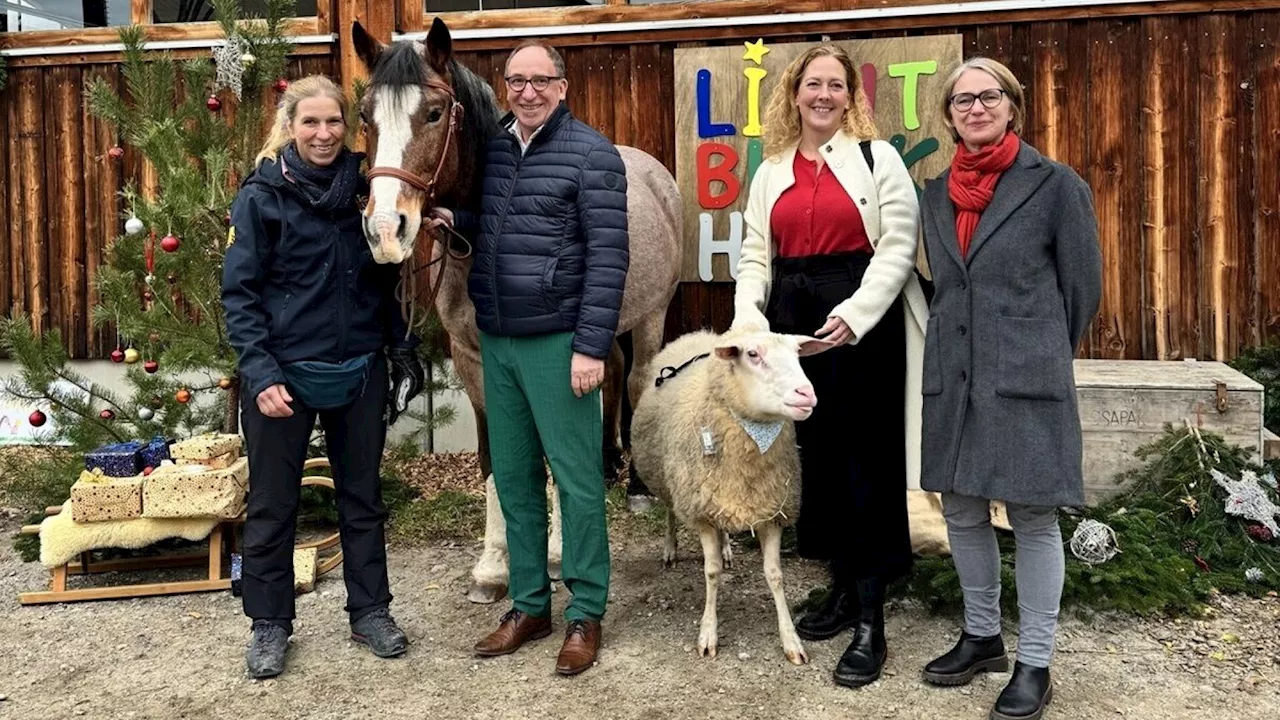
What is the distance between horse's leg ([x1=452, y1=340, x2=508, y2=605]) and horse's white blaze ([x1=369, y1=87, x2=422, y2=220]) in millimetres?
1174

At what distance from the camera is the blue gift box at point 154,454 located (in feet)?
16.1

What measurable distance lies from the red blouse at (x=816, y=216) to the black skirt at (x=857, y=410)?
1.8 inches

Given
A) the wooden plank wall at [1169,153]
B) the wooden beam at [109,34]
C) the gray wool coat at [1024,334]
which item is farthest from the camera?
the wooden beam at [109,34]

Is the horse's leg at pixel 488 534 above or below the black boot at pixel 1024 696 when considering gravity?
above

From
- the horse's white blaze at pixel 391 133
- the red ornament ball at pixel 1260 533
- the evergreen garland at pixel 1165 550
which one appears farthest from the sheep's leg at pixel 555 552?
the red ornament ball at pixel 1260 533

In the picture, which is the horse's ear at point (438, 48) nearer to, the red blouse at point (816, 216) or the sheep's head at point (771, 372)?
the red blouse at point (816, 216)

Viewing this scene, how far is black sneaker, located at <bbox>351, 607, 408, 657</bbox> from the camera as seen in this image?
13.0 feet

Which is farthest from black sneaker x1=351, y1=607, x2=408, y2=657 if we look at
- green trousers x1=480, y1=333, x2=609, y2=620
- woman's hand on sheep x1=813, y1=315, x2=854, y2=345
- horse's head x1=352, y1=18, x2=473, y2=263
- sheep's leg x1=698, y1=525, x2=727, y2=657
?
woman's hand on sheep x1=813, y1=315, x2=854, y2=345

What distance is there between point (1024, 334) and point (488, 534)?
2.79m

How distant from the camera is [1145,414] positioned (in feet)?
17.1

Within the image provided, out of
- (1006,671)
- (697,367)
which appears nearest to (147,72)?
(697,367)

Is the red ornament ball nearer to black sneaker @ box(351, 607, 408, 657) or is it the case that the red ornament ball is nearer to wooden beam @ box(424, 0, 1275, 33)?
wooden beam @ box(424, 0, 1275, 33)

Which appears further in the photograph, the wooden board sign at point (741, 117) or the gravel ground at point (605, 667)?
the wooden board sign at point (741, 117)

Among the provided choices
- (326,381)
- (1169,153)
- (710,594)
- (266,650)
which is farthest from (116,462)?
(1169,153)
